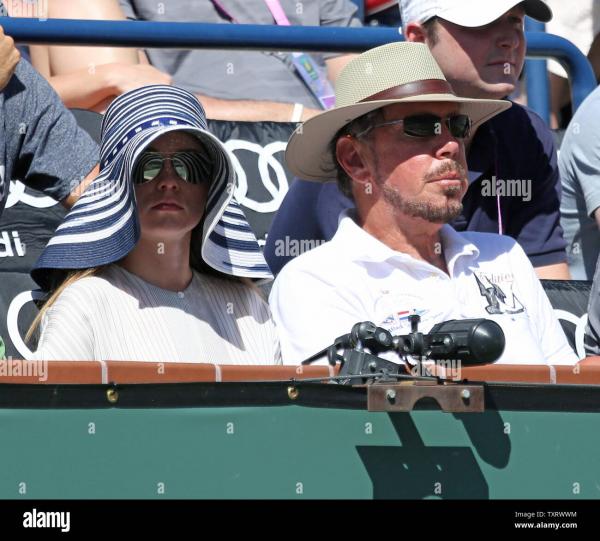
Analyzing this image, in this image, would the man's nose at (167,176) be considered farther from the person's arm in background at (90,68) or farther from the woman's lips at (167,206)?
the person's arm in background at (90,68)

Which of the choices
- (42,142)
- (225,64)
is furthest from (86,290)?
(225,64)

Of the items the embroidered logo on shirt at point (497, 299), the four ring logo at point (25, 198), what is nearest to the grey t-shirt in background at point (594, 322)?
the embroidered logo on shirt at point (497, 299)

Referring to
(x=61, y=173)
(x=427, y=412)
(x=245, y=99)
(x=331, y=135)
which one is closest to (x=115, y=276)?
(x=61, y=173)

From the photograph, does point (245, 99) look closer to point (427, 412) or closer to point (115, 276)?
point (115, 276)

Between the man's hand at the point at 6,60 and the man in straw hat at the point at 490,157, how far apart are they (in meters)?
0.84

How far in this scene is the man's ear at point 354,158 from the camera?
2943 millimetres

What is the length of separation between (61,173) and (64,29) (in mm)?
831

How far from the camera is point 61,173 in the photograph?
9.64 ft

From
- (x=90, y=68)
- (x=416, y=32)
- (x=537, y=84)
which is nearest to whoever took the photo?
(x=416, y=32)

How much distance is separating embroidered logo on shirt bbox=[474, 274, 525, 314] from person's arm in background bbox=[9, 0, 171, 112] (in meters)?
1.52

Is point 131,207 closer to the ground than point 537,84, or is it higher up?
closer to the ground

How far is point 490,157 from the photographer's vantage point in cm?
352

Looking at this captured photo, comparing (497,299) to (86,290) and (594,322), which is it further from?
(86,290)

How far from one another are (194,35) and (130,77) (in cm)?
35
